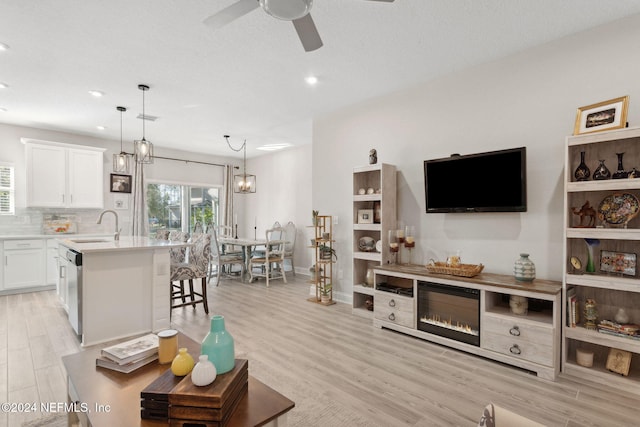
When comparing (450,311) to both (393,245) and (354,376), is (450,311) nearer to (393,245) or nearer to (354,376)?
(393,245)

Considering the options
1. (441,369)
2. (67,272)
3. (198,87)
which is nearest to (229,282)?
(67,272)

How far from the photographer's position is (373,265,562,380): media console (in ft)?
8.27

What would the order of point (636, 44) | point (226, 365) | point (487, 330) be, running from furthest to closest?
point (487, 330)
point (636, 44)
point (226, 365)

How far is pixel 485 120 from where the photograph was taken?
334 cm

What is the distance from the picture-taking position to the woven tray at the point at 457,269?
2.98 m

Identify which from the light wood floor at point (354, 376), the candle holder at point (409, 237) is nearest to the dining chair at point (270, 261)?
the light wood floor at point (354, 376)

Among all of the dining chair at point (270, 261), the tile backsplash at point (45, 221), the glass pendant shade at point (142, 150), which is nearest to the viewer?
the glass pendant shade at point (142, 150)

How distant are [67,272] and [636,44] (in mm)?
5920

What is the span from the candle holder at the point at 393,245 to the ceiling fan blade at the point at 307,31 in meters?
2.33

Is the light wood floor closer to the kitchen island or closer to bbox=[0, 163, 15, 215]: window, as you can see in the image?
the kitchen island

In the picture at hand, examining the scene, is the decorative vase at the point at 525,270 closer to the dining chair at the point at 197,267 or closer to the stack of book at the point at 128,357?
the stack of book at the point at 128,357

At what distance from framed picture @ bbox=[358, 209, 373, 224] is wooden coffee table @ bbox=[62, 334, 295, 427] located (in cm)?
283

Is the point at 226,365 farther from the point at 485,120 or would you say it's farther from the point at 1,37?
the point at 1,37

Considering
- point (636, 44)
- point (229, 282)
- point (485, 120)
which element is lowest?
point (229, 282)
